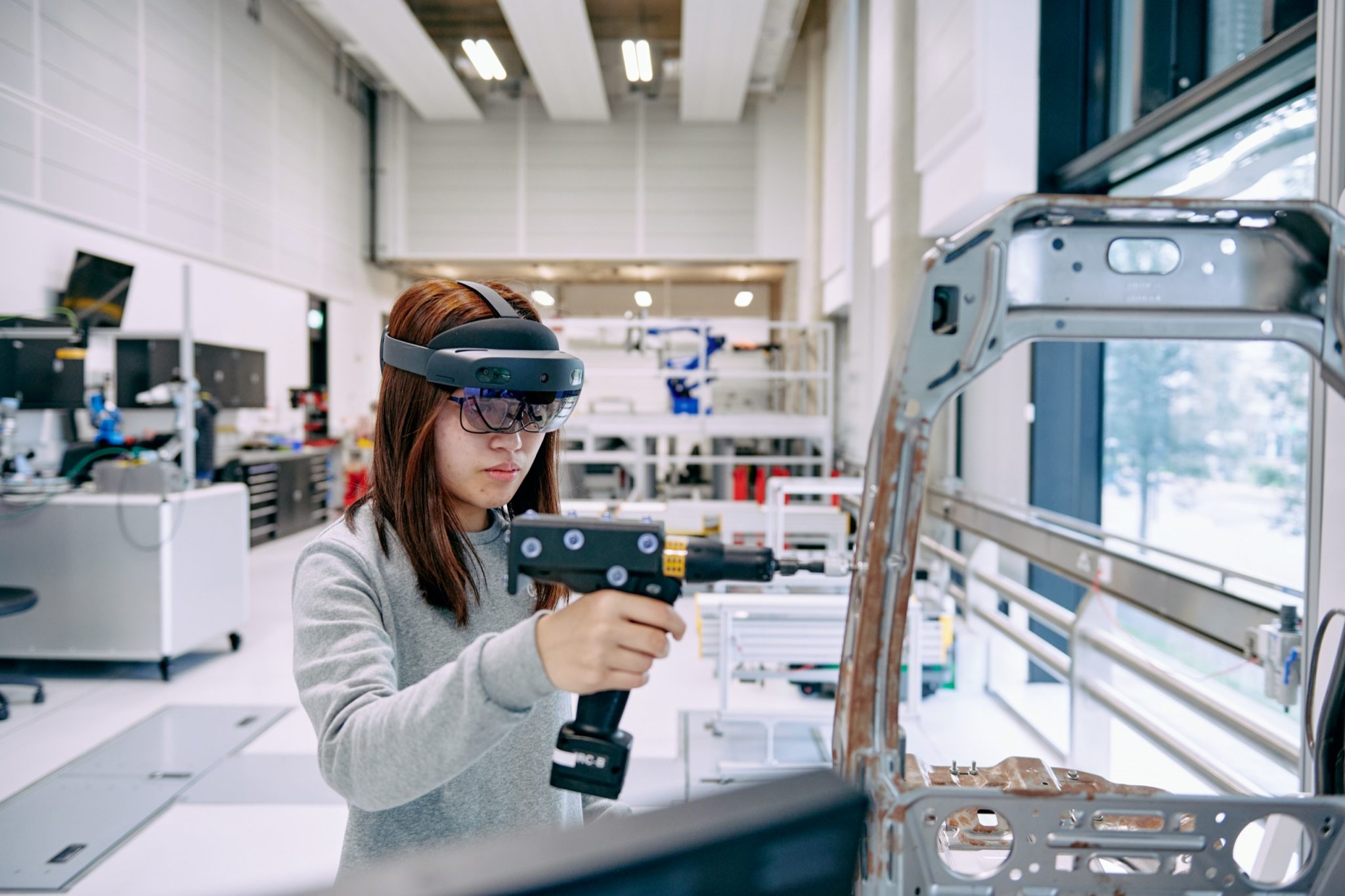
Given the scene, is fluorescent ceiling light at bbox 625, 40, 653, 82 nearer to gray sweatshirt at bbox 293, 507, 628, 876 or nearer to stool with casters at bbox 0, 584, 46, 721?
stool with casters at bbox 0, 584, 46, 721

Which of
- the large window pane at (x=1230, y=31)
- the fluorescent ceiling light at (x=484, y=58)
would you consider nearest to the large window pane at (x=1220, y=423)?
the large window pane at (x=1230, y=31)

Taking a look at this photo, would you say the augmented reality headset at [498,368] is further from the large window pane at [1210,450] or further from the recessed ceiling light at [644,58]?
the recessed ceiling light at [644,58]

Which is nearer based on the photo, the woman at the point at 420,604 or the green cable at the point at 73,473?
the woman at the point at 420,604

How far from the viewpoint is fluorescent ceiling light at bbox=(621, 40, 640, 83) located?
294 inches

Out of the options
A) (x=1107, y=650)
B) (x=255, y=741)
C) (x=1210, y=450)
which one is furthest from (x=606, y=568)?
(x=1210, y=450)

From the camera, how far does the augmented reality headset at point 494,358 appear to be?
835mm

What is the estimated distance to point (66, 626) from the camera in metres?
3.79

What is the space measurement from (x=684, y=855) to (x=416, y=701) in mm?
367

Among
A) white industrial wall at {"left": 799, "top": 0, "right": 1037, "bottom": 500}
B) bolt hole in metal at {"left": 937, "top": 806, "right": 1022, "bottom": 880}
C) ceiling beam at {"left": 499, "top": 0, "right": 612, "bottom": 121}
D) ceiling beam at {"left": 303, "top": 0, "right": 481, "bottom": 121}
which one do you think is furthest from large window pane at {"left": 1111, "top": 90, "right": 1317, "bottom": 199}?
ceiling beam at {"left": 303, "top": 0, "right": 481, "bottom": 121}

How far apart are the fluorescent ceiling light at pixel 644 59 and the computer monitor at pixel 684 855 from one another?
793 centimetres

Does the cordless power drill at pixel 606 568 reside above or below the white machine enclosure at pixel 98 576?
above

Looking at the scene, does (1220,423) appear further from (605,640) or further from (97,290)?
(97,290)

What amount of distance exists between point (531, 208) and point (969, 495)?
724 cm

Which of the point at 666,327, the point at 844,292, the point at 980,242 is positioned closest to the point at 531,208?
the point at 666,327
